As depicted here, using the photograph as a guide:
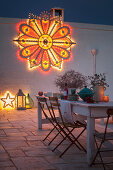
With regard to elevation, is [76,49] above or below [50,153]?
above

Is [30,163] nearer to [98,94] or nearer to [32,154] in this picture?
[32,154]

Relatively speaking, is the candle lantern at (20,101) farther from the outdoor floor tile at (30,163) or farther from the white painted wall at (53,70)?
the outdoor floor tile at (30,163)

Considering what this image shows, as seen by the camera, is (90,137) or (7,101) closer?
(90,137)

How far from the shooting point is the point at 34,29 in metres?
9.51

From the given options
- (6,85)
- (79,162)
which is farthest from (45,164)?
(6,85)

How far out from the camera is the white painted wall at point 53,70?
30.3 feet

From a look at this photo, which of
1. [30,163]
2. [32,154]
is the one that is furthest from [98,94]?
[30,163]

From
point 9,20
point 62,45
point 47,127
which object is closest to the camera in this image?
point 47,127

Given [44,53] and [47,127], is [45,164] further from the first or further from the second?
[44,53]

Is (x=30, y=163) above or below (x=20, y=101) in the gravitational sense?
below

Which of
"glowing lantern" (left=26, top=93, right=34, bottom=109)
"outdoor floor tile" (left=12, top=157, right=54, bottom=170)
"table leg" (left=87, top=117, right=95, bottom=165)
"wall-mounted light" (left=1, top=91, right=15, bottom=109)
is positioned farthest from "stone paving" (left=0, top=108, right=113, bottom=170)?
"glowing lantern" (left=26, top=93, right=34, bottom=109)

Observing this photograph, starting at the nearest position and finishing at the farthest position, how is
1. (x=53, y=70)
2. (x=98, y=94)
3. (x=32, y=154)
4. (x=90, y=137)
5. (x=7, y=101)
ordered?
(x=90, y=137) < (x=32, y=154) < (x=98, y=94) < (x=7, y=101) < (x=53, y=70)

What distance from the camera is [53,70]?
9812mm

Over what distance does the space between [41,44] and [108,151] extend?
22.0 feet
